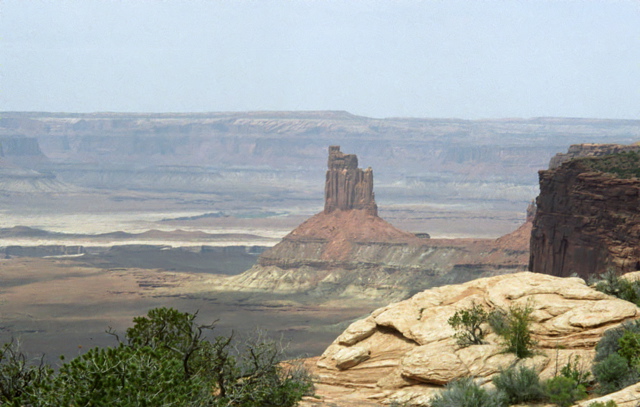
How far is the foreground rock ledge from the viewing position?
2772 centimetres

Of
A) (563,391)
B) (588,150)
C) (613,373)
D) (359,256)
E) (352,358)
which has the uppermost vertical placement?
(588,150)

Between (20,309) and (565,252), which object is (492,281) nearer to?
(565,252)

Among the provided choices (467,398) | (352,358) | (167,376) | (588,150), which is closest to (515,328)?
(352,358)

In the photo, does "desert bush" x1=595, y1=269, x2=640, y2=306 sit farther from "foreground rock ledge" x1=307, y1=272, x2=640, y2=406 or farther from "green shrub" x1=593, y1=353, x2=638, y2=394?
"green shrub" x1=593, y1=353, x2=638, y2=394

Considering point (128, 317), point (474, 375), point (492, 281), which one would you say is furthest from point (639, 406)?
point (128, 317)

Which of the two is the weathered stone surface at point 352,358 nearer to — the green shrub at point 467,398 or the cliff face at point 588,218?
the green shrub at point 467,398

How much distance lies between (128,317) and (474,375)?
117510mm

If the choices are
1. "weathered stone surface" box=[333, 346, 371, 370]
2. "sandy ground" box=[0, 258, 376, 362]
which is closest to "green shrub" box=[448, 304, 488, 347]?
"weathered stone surface" box=[333, 346, 371, 370]

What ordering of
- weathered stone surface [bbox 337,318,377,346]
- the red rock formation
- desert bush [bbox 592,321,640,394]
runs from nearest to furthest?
desert bush [bbox 592,321,640,394] < weathered stone surface [bbox 337,318,377,346] < the red rock formation

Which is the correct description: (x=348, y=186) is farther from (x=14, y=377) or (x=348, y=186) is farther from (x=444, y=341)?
(x=14, y=377)

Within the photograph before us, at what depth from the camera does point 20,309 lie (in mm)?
151500

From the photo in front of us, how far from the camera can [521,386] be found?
24.8 m

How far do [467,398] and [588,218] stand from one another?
4960cm

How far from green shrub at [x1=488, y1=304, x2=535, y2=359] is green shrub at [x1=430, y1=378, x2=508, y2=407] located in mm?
3684
